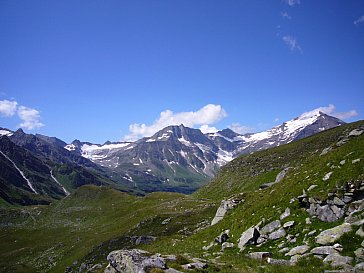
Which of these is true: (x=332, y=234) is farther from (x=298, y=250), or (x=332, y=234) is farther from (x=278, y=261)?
(x=278, y=261)

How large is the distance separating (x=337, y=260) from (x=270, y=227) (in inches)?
392

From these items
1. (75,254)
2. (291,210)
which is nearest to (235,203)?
(291,210)

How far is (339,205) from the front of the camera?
24.0 meters

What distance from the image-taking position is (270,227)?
27.9m

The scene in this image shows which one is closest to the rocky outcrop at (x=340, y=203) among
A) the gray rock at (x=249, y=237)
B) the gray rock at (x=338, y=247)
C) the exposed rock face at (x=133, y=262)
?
the gray rock at (x=338, y=247)

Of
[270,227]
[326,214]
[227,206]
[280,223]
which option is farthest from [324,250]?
[227,206]

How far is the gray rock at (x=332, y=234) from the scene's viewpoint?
20.8 m

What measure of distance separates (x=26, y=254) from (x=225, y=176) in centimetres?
8402

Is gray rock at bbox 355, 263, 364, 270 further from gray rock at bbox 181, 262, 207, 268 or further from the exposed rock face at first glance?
the exposed rock face

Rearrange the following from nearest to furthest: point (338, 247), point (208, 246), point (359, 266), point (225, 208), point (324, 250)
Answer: point (359, 266), point (338, 247), point (324, 250), point (208, 246), point (225, 208)

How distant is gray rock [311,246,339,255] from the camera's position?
1948 cm

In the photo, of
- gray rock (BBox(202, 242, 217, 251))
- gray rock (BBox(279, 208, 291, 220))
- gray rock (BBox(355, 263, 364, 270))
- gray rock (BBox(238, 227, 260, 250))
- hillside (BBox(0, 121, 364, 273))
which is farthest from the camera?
gray rock (BBox(202, 242, 217, 251))

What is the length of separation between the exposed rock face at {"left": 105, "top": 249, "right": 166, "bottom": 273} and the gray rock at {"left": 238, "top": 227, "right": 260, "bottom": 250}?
33.6 ft

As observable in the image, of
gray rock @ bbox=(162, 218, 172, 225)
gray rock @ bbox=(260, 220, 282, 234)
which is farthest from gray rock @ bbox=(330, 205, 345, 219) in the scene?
gray rock @ bbox=(162, 218, 172, 225)
